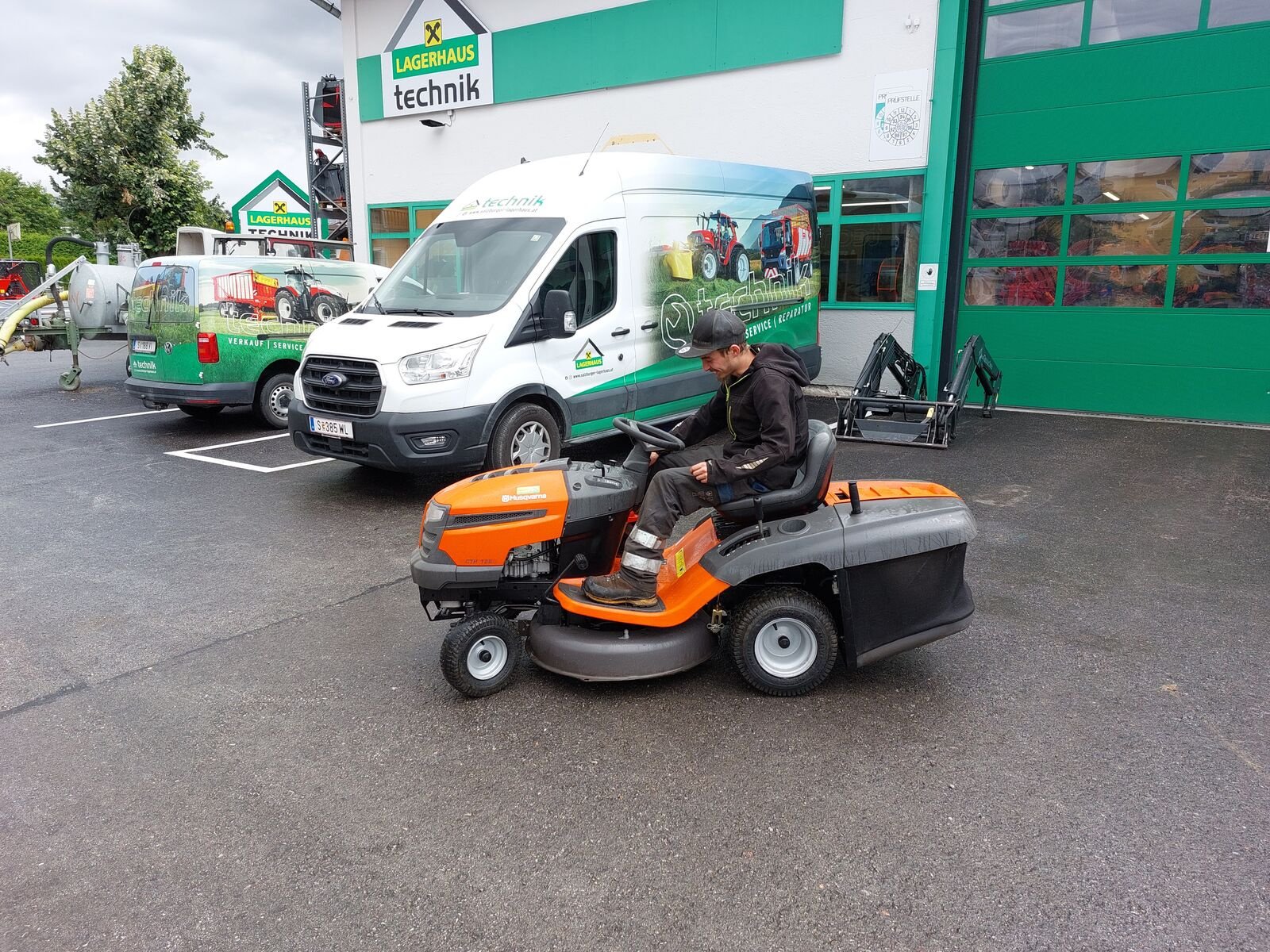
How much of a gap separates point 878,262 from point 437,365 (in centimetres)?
736

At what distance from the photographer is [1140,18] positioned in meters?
10.3

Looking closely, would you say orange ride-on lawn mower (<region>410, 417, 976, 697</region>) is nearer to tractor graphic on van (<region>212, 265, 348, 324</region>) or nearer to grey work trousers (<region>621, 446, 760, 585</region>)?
grey work trousers (<region>621, 446, 760, 585</region>)

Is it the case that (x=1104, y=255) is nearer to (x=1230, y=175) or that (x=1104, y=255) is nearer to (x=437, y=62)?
(x=1230, y=175)

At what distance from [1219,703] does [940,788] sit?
1.54m

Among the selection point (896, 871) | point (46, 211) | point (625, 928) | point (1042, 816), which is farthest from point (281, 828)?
point (46, 211)

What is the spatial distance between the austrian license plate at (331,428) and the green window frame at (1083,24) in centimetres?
960

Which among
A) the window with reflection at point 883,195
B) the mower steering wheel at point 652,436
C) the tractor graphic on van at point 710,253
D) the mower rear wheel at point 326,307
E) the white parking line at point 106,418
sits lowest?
the white parking line at point 106,418

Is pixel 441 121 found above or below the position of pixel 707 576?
above

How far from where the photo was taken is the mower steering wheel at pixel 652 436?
3830 millimetres

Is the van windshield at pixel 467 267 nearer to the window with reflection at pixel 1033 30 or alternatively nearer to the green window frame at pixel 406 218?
the window with reflection at pixel 1033 30

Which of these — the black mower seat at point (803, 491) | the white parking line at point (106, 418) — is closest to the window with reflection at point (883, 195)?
the black mower seat at point (803, 491)

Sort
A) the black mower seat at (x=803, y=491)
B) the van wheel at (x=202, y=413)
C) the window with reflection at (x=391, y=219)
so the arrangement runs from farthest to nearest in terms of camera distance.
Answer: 1. the window with reflection at (x=391, y=219)
2. the van wheel at (x=202, y=413)
3. the black mower seat at (x=803, y=491)

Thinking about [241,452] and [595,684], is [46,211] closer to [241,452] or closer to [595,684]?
[241,452]

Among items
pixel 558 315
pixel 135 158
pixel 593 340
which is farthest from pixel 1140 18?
pixel 135 158
